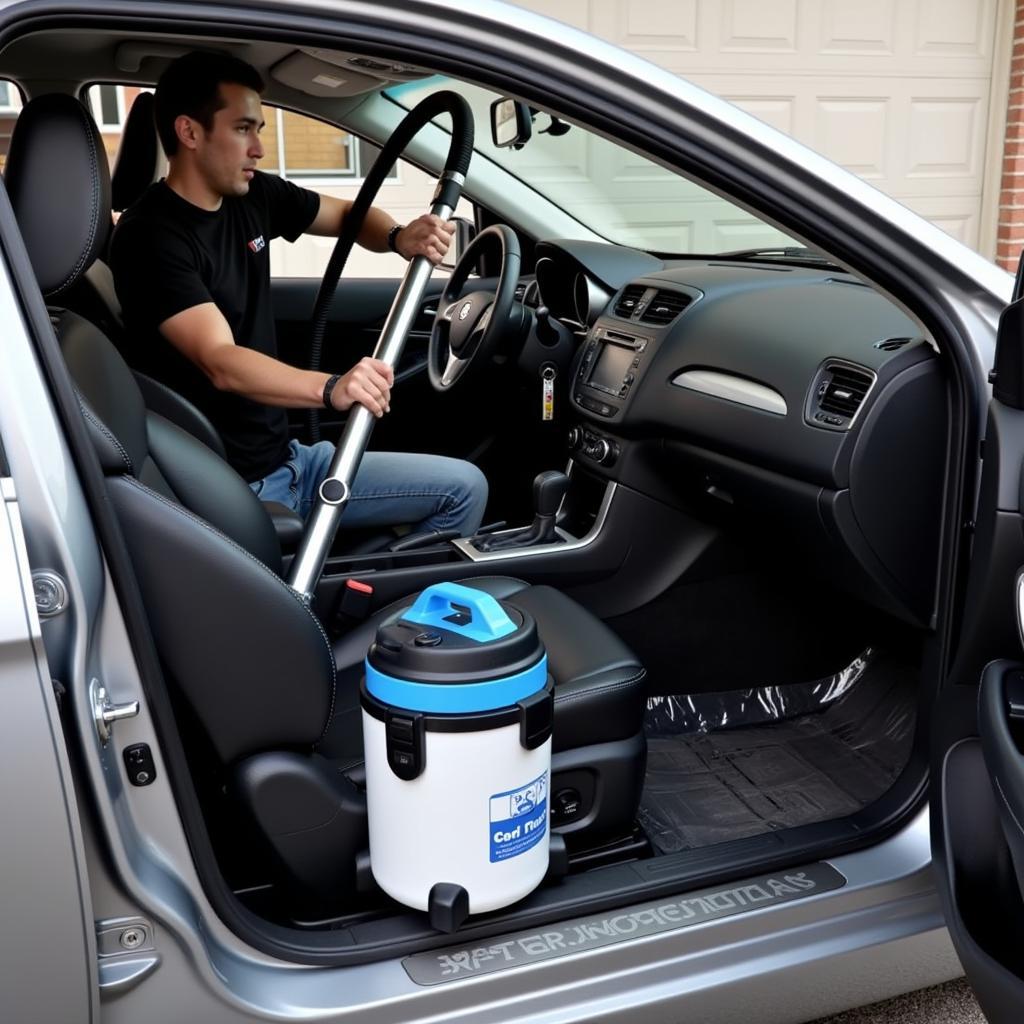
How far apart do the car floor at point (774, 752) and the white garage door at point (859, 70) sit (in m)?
3.64

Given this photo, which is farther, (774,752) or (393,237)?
(393,237)

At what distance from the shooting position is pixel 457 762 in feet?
4.55

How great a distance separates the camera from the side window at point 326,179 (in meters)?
3.29

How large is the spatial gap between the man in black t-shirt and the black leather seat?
1.40 feet

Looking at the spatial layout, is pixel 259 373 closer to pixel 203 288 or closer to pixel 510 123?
pixel 203 288

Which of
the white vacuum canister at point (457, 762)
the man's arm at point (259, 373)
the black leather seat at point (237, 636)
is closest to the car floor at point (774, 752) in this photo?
the black leather seat at point (237, 636)

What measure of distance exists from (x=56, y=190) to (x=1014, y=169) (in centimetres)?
596

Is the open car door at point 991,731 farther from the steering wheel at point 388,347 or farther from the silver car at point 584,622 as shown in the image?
the steering wheel at point 388,347

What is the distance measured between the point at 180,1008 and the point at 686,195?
2.94 m

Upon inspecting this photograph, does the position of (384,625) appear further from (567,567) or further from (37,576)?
(567,567)

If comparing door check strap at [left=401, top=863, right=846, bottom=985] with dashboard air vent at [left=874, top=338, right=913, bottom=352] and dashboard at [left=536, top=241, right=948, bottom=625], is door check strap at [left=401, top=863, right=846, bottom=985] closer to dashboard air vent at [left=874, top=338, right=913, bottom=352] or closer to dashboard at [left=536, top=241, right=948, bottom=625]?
dashboard at [left=536, top=241, right=948, bottom=625]

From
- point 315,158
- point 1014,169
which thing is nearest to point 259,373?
point 315,158

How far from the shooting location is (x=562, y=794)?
1.67 meters

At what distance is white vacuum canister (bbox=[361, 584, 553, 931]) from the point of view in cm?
138
